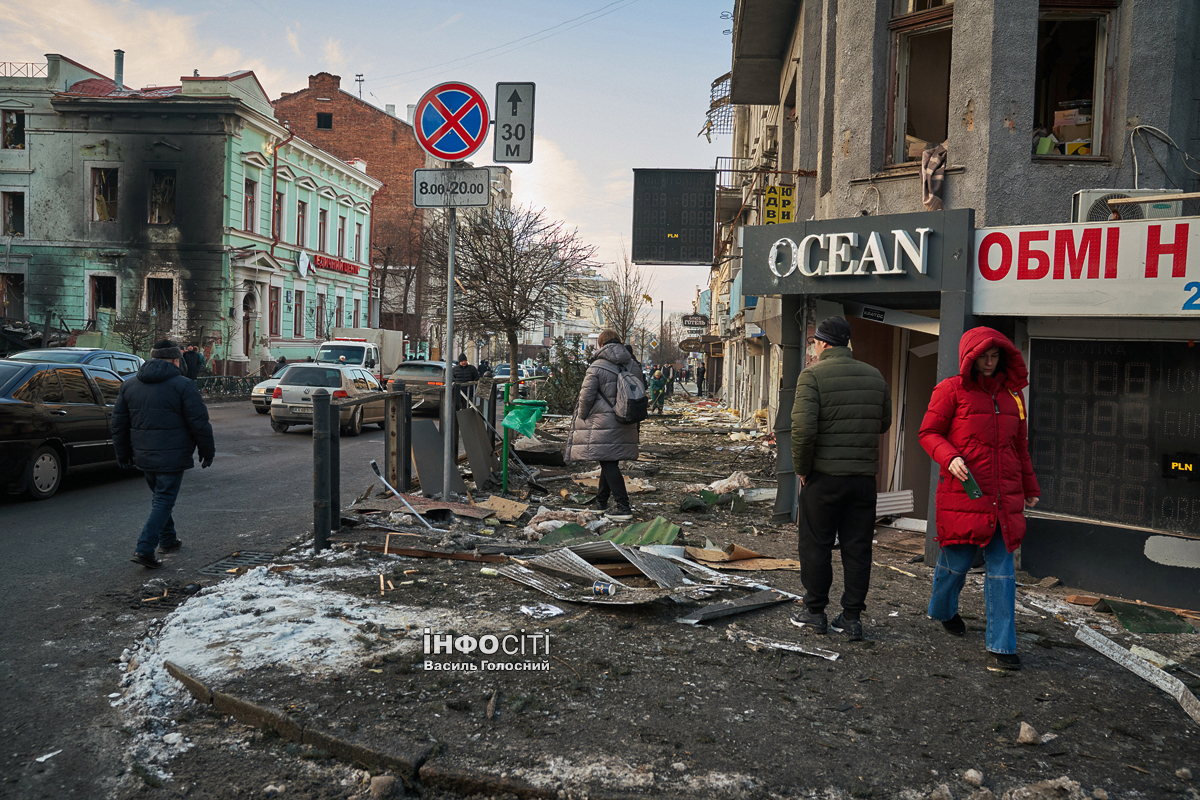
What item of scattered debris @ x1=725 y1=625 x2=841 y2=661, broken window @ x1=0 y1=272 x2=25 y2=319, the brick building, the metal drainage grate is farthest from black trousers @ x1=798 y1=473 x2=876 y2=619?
the brick building

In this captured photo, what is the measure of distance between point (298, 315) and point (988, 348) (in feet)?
131

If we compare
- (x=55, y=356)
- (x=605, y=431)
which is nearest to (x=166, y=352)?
(x=605, y=431)

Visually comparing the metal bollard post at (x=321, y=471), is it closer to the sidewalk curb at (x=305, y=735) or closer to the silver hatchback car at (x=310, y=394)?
the sidewalk curb at (x=305, y=735)

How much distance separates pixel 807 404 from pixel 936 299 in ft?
12.5

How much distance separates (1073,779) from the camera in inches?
130

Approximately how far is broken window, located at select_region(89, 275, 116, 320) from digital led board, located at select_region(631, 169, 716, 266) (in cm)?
2380

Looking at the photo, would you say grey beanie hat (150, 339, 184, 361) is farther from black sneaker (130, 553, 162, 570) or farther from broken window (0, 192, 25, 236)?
broken window (0, 192, 25, 236)

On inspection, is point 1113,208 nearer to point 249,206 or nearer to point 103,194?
point 249,206

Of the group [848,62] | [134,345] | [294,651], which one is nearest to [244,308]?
[134,345]

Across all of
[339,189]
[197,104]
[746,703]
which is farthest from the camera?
[339,189]

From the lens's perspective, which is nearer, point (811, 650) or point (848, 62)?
point (811, 650)

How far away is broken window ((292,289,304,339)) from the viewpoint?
4012cm

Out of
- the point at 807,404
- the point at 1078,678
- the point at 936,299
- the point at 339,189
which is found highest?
the point at 339,189

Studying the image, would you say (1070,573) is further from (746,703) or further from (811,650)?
(746,703)
